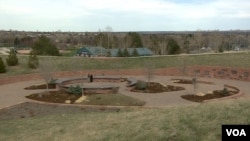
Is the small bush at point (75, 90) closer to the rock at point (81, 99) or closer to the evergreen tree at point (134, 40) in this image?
the rock at point (81, 99)

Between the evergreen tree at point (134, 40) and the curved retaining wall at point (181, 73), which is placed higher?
the evergreen tree at point (134, 40)

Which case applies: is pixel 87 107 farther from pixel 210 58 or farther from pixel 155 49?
pixel 155 49

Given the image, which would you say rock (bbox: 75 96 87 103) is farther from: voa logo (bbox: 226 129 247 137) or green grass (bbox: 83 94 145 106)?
voa logo (bbox: 226 129 247 137)

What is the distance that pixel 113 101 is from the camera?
19.8 metres

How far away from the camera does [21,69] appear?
32.2m

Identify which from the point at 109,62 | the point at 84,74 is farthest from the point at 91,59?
the point at 84,74

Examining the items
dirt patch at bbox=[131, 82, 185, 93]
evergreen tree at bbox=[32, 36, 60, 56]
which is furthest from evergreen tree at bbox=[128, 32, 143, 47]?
dirt patch at bbox=[131, 82, 185, 93]

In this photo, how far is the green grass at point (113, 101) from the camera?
1948cm

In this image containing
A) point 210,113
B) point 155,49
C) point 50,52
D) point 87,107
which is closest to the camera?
point 210,113

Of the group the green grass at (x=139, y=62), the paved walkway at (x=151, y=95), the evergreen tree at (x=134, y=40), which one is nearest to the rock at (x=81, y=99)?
the paved walkway at (x=151, y=95)

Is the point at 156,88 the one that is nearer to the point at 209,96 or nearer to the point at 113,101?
the point at 209,96

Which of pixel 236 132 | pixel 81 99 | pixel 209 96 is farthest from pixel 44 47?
pixel 236 132

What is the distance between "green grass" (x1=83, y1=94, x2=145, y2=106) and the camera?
19.5 m

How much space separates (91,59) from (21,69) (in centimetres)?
721
